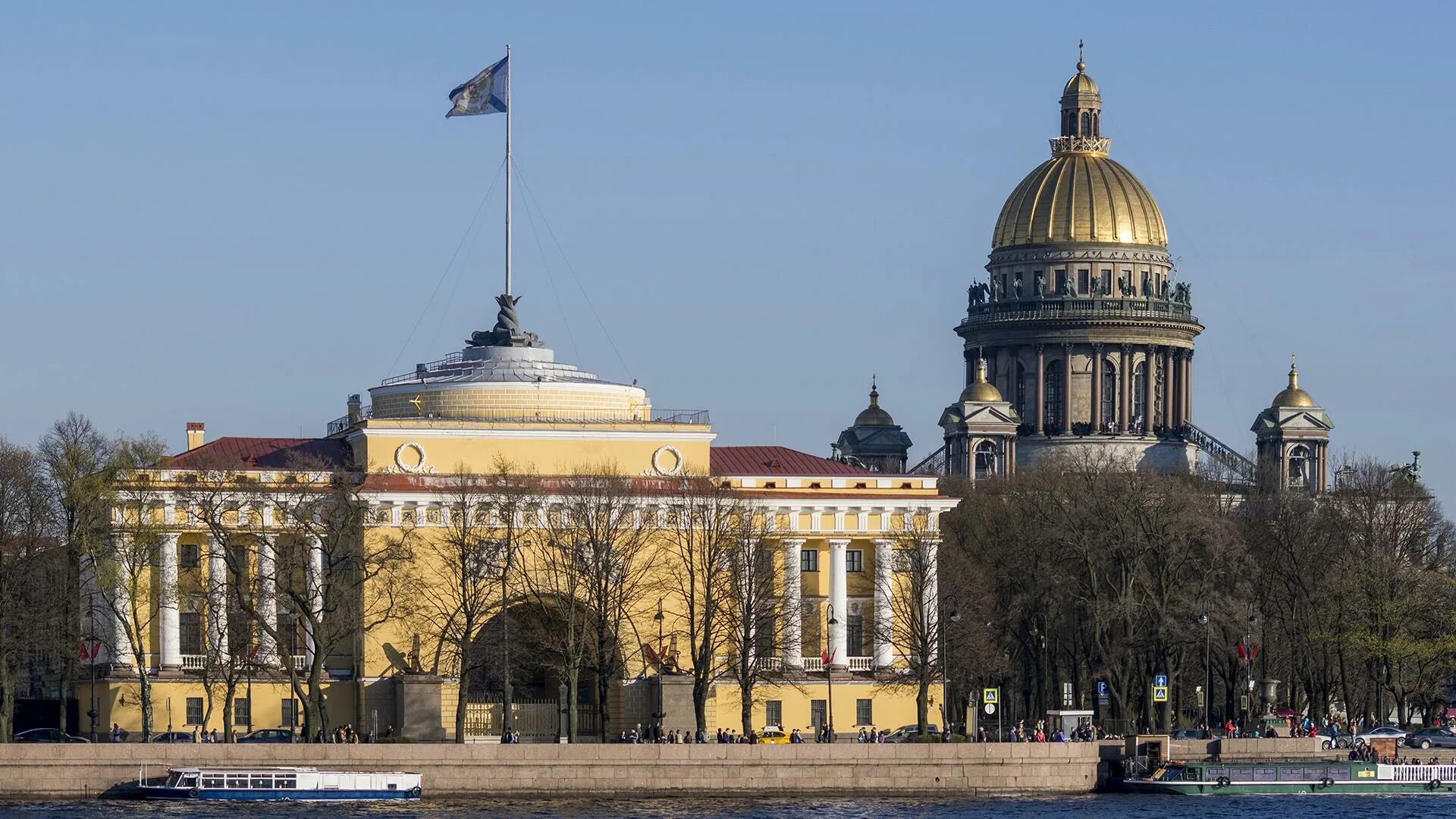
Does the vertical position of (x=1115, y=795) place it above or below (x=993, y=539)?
below

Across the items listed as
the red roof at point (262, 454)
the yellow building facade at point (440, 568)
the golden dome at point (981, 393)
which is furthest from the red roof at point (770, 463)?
the golden dome at point (981, 393)

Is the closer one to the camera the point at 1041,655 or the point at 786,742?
the point at 786,742

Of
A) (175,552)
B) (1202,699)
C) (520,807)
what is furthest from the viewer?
(1202,699)

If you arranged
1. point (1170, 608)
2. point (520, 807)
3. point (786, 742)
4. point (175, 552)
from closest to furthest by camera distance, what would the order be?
1. point (520, 807)
2. point (786, 742)
3. point (175, 552)
4. point (1170, 608)

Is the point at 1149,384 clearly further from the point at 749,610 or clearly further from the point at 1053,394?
the point at 749,610

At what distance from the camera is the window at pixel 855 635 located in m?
99.4

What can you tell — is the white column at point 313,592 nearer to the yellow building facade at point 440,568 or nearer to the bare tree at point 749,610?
the yellow building facade at point 440,568

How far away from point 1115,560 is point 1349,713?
28.5 ft

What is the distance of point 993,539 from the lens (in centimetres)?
10900

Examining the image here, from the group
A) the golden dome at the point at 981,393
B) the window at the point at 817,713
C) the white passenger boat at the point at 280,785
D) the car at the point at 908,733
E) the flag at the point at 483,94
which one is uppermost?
the flag at the point at 483,94

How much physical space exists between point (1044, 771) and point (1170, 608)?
1524 centimetres

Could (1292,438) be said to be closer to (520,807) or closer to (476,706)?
(476,706)

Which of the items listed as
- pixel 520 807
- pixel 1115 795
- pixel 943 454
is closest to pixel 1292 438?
pixel 943 454

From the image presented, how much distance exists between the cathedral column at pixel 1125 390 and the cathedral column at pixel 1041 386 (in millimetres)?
3248
